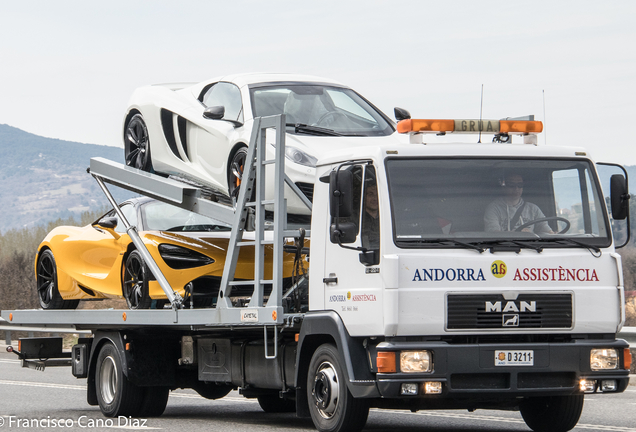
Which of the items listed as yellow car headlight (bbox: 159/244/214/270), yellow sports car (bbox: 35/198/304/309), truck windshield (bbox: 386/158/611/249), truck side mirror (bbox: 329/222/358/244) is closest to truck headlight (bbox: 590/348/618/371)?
truck windshield (bbox: 386/158/611/249)

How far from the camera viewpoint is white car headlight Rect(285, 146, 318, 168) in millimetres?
8578

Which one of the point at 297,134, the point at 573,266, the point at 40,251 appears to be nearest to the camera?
the point at 573,266

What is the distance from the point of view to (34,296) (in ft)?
87.0

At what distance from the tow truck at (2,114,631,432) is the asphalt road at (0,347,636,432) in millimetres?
1224

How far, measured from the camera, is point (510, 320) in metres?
7.18

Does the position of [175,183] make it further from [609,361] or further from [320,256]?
[609,361]

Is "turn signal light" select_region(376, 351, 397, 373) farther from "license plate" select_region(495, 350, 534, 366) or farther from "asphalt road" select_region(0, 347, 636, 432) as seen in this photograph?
"asphalt road" select_region(0, 347, 636, 432)

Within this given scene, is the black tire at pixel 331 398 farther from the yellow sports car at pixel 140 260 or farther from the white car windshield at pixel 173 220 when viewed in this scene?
the white car windshield at pixel 173 220

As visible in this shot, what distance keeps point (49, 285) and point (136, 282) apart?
6.56 feet

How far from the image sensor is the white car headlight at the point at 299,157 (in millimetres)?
8578

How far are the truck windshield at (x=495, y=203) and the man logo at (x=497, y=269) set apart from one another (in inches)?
6.1

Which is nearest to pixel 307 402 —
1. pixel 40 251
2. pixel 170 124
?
pixel 170 124

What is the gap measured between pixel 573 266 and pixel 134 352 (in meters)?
5.06

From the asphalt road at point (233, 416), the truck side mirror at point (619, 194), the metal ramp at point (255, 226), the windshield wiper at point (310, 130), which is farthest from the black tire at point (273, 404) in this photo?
the truck side mirror at point (619, 194)
